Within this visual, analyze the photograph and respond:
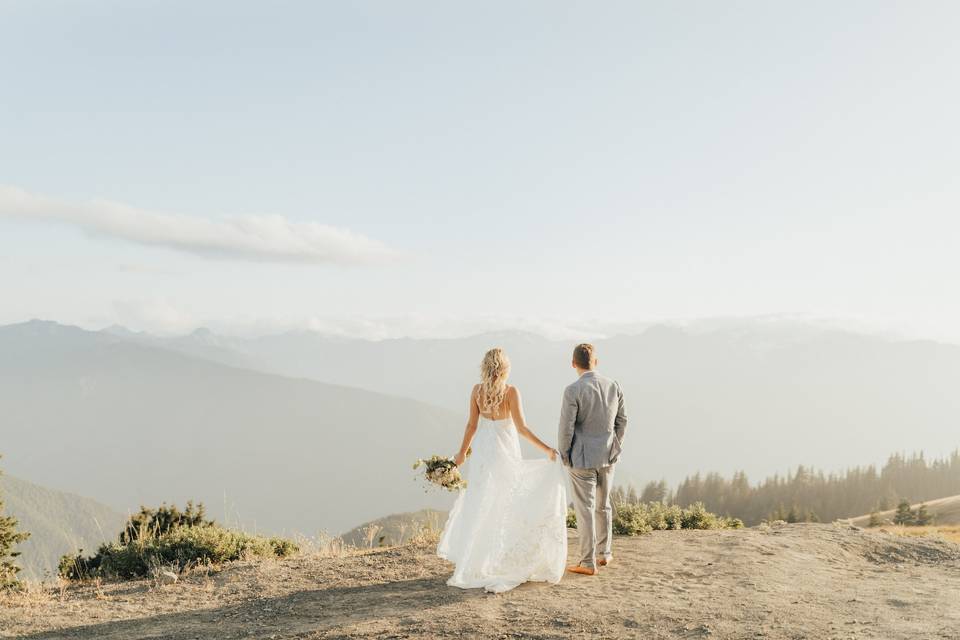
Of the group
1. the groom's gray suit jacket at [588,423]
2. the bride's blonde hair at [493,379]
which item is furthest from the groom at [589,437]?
the bride's blonde hair at [493,379]

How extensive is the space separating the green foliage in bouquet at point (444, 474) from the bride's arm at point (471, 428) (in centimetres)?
13

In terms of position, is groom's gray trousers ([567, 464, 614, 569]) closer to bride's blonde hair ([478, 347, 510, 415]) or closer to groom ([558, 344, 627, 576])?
groom ([558, 344, 627, 576])

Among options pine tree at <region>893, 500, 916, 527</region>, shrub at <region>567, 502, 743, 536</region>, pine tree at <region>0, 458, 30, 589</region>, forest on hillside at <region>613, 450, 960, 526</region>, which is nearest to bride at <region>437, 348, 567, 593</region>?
shrub at <region>567, 502, 743, 536</region>

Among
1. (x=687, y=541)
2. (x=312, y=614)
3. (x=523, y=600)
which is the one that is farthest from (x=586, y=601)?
(x=687, y=541)

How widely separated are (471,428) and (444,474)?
0.84 metres

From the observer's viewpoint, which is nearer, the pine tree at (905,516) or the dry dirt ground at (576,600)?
the dry dirt ground at (576,600)

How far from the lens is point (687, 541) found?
12648 millimetres

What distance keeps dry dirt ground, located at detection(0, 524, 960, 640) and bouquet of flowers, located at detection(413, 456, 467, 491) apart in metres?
1.33

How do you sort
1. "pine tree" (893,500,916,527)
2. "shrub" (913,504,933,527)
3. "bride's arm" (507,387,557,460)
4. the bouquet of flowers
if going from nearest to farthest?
"bride's arm" (507,387,557,460), the bouquet of flowers, "shrub" (913,504,933,527), "pine tree" (893,500,916,527)

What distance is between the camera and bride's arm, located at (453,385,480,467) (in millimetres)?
9492

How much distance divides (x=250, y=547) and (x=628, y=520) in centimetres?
711

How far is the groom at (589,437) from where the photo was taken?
9.43 metres

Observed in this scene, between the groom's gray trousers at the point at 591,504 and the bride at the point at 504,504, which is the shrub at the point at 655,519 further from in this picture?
the bride at the point at 504,504

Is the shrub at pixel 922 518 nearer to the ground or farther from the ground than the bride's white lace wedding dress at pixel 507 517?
nearer to the ground
